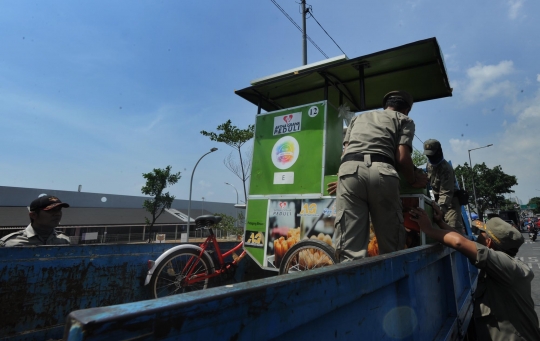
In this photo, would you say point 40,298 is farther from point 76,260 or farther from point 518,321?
point 518,321

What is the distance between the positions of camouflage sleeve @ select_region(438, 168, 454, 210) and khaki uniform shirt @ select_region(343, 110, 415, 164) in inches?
89.6

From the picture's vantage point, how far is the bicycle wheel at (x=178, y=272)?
2.83 m

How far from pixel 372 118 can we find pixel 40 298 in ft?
9.37

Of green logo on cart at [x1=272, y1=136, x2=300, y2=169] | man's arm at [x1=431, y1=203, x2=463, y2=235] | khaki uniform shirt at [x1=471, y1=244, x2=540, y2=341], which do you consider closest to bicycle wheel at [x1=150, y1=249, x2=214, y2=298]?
green logo on cart at [x1=272, y1=136, x2=300, y2=169]

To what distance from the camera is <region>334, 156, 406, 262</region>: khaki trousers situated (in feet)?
7.76

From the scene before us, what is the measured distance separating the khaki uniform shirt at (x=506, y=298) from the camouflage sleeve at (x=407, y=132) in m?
0.97

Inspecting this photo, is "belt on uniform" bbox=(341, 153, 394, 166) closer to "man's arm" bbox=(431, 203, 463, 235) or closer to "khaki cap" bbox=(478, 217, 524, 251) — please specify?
"man's arm" bbox=(431, 203, 463, 235)

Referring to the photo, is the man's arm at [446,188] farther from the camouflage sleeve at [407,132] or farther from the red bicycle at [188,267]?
the red bicycle at [188,267]

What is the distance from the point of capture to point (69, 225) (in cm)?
2891

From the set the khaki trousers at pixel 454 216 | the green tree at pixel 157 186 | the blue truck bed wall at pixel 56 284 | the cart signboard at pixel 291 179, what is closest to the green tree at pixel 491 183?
the green tree at pixel 157 186

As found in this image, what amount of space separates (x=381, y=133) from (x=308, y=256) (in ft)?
4.06

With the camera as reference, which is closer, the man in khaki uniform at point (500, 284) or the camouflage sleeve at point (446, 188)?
the man in khaki uniform at point (500, 284)

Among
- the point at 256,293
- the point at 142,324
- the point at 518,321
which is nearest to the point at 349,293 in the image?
the point at 256,293

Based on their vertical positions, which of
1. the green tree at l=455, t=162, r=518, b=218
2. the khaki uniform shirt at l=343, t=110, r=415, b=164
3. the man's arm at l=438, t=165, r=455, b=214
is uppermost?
the green tree at l=455, t=162, r=518, b=218
